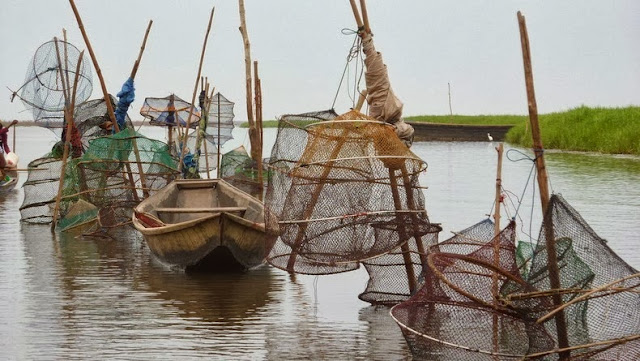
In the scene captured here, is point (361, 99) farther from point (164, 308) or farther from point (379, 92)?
point (164, 308)

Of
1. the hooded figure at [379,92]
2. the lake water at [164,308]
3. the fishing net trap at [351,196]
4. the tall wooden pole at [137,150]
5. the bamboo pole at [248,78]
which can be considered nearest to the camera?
the lake water at [164,308]

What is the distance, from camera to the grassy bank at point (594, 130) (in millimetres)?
34684

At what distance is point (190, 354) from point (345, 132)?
1.97m

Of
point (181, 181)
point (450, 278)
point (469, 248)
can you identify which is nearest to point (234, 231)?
point (181, 181)

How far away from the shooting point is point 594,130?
37.8 m

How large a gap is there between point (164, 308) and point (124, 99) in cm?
637

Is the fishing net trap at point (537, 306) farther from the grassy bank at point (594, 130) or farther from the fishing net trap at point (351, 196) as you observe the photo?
the grassy bank at point (594, 130)

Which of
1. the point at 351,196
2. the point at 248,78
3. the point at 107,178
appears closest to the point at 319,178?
the point at 351,196

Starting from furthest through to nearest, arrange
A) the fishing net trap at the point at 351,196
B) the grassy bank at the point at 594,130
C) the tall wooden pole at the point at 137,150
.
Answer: the grassy bank at the point at 594,130
the tall wooden pole at the point at 137,150
the fishing net trap at the point at 351,196

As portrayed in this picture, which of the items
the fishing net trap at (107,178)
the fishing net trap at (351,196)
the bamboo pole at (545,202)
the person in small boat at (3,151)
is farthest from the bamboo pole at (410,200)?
the person in small boat at (3,151)

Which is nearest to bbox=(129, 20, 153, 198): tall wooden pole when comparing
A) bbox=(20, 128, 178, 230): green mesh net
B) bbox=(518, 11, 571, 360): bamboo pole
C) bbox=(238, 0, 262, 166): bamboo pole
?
bbox=(20, 128, 178, 230): green mesh net

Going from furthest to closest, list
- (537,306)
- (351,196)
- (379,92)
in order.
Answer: (379,92)
(351,196)
(537,306)

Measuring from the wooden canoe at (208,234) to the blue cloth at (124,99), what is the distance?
10.6 feet

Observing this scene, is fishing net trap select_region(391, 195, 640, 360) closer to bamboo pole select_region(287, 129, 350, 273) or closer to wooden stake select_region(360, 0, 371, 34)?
bamboo pole select_region(287, 129, 350, 273)
